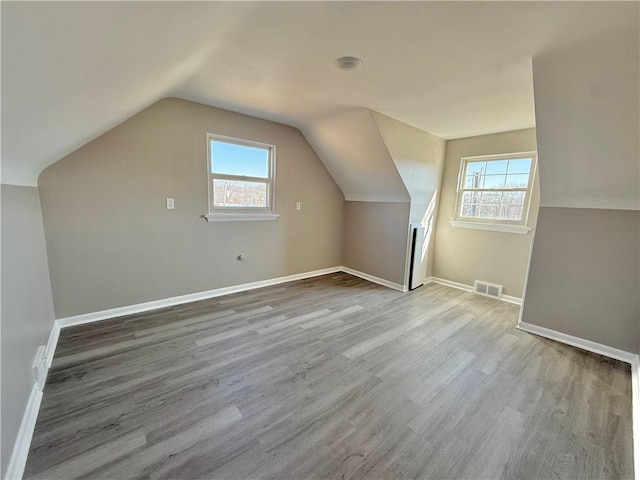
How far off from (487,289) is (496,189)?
1386 mm

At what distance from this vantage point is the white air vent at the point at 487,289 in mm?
3627

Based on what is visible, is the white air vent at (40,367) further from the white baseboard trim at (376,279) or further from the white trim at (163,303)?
the white baseboard trim at (376,279)

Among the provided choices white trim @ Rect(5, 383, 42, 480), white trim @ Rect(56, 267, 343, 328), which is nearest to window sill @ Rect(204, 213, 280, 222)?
white trim @ Rect(56, 267, 343, 328)

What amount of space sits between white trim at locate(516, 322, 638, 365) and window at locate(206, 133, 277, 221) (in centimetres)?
324

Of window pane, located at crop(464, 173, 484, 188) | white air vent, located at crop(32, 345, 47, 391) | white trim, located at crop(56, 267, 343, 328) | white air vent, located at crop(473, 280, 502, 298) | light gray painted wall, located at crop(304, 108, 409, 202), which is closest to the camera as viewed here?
white air vent, located at crop(32, 345, 47, 391)

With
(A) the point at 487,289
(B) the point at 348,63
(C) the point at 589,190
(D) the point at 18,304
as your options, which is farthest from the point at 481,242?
(D) the point at 18,304

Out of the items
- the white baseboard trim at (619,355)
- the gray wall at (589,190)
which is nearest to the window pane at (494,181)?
the gray wall at (589,190)

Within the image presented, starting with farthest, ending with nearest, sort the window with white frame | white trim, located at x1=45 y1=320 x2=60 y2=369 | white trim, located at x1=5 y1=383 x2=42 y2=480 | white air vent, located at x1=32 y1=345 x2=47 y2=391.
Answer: the window with white frame → white trim, located at x1=45 y1=320 x2=60 y2=369 → white air vent, located at x1=32 y1=345 x2=47 y2=391 → white trim, located at x1=5 y1=383 x2=42 y2=480

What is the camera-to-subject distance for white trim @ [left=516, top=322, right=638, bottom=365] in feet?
7.57

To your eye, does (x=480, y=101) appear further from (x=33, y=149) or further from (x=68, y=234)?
(x=68, y=234)

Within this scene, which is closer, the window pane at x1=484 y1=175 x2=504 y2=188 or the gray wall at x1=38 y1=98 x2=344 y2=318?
the gray wall at x1=38 y1=98 x2=344 y2=318

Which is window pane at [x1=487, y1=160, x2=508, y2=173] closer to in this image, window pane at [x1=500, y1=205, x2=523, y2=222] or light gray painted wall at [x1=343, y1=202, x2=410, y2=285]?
window pane at [x1=500, y1=205, x2=523, y2=222]

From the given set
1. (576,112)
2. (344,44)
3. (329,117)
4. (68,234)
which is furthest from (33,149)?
(576,112)

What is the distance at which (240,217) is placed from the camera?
341cm
